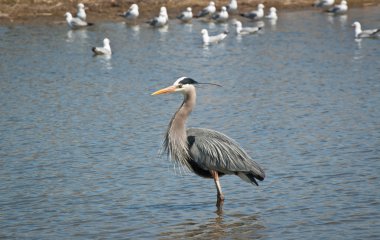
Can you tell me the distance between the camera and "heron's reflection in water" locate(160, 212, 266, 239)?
31.4 ft

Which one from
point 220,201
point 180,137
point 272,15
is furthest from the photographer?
point 272,15

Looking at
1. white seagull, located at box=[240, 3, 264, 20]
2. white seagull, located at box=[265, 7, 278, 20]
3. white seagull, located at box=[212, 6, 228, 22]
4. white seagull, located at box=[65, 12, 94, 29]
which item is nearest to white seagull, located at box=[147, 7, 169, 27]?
white seagull, located at box=[65, 12, 94, 29]

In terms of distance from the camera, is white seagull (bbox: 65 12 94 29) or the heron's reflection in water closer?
the heron's reflection in water

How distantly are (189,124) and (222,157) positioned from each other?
17.8ft

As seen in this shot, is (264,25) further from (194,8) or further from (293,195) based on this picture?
(293,195)

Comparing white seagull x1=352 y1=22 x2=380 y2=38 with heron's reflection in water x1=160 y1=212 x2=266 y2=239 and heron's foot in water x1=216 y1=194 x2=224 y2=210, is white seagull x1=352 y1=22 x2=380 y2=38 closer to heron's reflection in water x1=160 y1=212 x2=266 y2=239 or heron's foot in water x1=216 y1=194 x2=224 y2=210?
heron's foot in water x1=216 y1=194 x2=224 y2=210

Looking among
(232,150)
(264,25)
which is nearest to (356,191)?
(232,150)

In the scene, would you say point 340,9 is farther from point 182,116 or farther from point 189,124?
point 182,116

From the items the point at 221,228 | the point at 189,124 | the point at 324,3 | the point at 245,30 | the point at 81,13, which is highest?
the point at 221,228

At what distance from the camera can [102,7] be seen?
117 feet

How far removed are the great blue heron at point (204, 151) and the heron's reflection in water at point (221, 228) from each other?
1.48 ft

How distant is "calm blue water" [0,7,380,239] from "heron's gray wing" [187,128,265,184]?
19.5 inches

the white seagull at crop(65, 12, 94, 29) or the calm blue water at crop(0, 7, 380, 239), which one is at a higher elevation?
the calm blue water at crop(0, 7, 380, 239)

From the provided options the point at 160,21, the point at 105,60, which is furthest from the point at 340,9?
the point at 105,60
